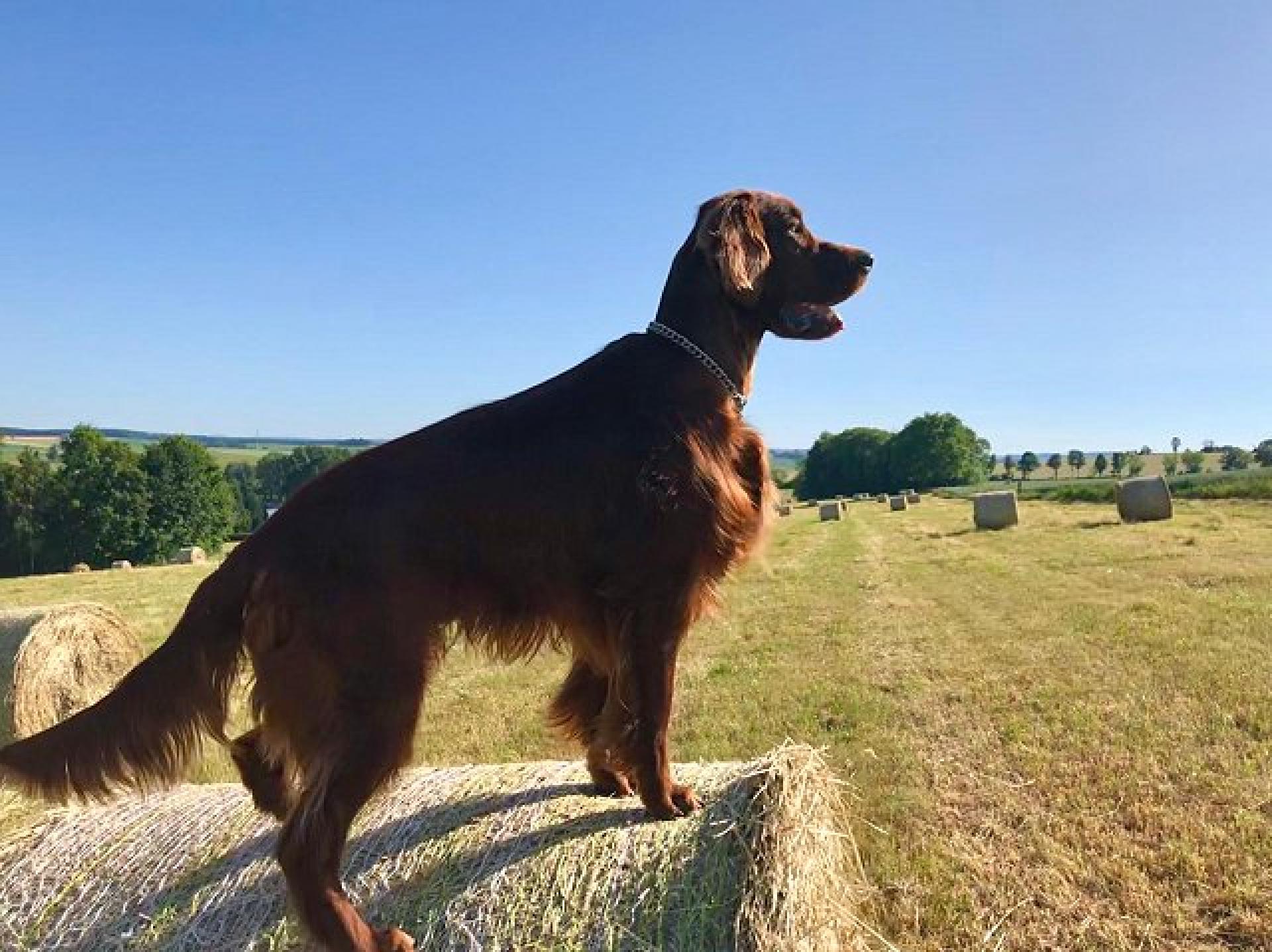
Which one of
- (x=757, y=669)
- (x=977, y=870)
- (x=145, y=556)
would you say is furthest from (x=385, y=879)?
(x=145, y=556)

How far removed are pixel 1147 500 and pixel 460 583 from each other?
2501cm

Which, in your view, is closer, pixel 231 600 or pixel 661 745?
pixel 231 600

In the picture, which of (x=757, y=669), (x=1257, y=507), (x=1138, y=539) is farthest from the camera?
(x=1257, y=507)

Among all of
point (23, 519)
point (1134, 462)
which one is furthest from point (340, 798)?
point (1134, 462)

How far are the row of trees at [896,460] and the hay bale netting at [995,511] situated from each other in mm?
58008

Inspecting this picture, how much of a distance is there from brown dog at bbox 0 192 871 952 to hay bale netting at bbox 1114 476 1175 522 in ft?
78.6

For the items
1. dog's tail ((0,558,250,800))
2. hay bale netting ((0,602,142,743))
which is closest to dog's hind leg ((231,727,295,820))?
dog's tail ((0,558,250,800))

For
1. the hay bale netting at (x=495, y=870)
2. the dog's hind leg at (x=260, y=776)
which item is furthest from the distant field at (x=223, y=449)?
the dog's hind leg at (x=260, y=776)

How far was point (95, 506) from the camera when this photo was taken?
4759cm

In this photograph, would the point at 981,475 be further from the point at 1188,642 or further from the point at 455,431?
the point at 455,431

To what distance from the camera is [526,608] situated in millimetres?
3193

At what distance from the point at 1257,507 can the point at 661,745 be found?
28464mm

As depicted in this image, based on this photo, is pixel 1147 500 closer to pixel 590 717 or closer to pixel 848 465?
pixel 590 717

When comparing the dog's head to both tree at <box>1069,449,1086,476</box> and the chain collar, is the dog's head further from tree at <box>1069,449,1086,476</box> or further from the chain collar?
A: tree at <box>1069,449,1086,476</box>
